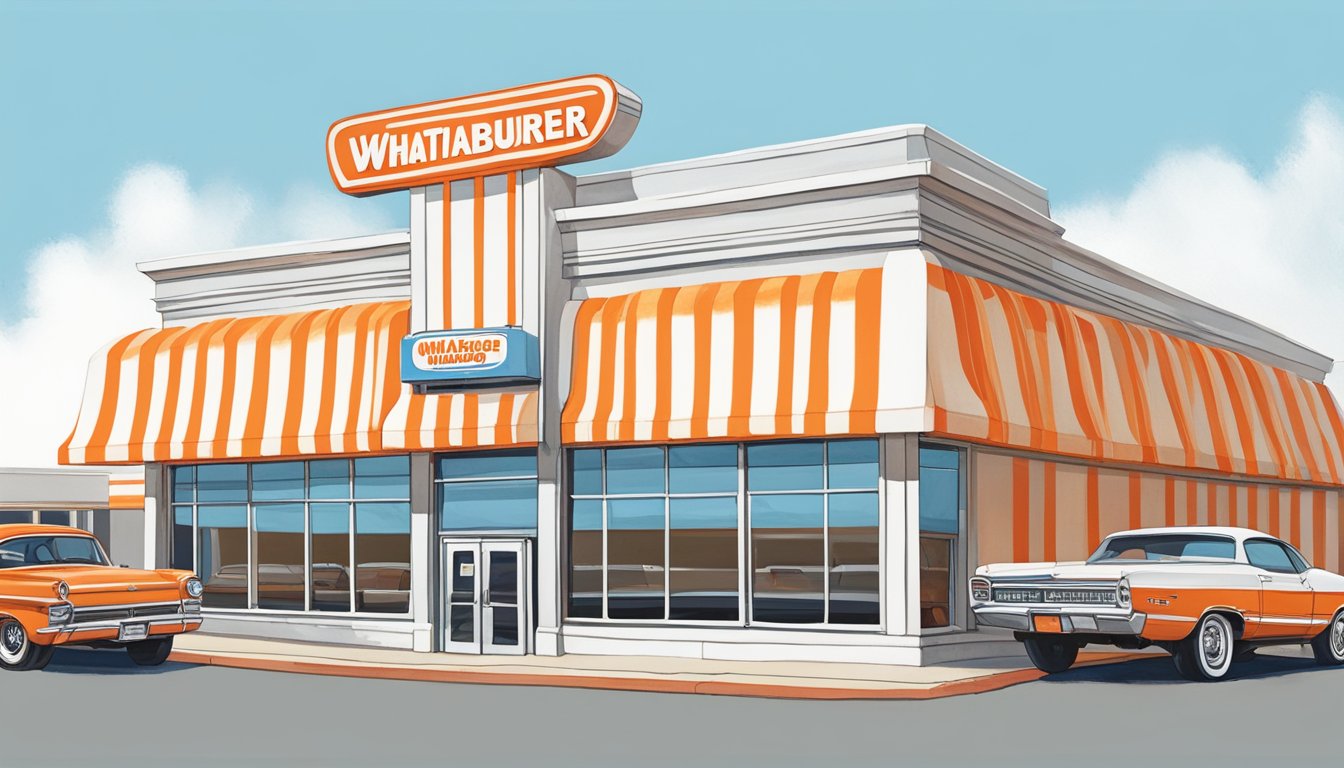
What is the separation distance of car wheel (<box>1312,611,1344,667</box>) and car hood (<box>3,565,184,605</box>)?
15.8 meters

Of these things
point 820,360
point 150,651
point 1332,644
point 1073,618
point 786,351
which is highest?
point 786,351

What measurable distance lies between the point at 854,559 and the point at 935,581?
4.43ft

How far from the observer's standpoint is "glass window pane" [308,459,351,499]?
27.3m

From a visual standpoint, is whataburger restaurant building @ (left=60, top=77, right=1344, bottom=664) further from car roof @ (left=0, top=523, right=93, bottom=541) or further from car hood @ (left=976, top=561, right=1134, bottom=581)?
car roof @ (left=0, top=523, right=93, bottom=541)

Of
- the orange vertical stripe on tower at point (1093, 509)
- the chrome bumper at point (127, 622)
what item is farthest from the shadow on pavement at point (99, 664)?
the orange vertical stripe on tower at point (1093, 509)

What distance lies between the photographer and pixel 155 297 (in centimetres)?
3064

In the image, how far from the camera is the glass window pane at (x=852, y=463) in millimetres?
22359

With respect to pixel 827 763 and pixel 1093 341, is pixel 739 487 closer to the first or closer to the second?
pixel 1093 341

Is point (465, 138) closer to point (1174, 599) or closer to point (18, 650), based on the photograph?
point (18, 650)

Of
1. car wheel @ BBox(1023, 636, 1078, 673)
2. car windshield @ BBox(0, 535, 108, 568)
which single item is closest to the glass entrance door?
car windshield @ BBox(0, 535, 108, 568)

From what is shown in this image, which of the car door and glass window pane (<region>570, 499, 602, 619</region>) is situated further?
glass window pane (<region>570, 499, 602, 619</region>)

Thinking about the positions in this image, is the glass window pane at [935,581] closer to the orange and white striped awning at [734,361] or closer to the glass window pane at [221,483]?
the orange and white striped awning at [734,361]

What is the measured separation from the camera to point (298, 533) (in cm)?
2780

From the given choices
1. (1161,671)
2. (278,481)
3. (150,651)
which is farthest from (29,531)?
(1161,671)
